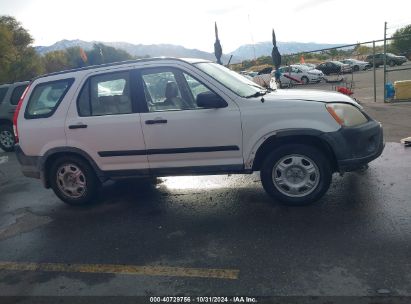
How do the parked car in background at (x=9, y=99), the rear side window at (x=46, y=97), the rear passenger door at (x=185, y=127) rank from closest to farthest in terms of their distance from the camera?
the rear passenger door at (x=185, y=127)
the rear side window at (x=46, y=97)
the parked car in background at (x=9, y=99)

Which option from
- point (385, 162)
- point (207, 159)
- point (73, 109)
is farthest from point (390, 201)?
point (73, 109)

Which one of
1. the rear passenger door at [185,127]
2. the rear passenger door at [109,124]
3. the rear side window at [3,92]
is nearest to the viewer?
the rear passenger door at [185,127]

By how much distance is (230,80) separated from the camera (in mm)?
4902

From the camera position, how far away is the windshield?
15.3 feet

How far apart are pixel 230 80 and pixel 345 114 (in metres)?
1.50

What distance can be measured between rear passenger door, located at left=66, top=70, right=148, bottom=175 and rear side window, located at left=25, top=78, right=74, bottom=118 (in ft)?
0.99

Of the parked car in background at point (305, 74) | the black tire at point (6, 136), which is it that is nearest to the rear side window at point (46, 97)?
the black tire at point (6, 136)

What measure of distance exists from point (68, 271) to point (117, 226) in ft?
3.47

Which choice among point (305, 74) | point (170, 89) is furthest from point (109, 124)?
point (305, 74)

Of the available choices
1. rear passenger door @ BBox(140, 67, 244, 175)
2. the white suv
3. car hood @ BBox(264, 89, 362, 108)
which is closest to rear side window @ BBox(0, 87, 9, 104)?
the white suv

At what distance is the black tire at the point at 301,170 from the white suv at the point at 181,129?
0.01 metres

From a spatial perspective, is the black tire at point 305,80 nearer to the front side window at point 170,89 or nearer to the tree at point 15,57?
the front side window at point 170,89

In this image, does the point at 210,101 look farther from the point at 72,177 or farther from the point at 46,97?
the point at 46,97

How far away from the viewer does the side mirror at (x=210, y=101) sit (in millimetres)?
4387
